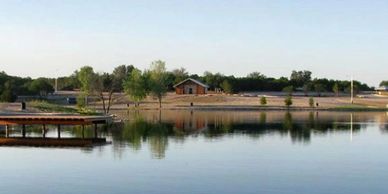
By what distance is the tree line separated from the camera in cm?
9469

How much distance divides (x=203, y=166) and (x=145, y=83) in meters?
75.5

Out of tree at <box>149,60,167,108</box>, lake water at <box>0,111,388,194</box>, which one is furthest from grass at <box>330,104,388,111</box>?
lake water at <box>0,111,388,194</box>

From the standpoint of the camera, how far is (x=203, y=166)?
27.8 m

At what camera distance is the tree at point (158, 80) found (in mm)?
106500

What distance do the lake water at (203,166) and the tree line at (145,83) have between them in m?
45.1

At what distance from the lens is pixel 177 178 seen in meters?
24.3

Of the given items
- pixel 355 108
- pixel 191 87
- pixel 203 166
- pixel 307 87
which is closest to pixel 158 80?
pixel 191 87

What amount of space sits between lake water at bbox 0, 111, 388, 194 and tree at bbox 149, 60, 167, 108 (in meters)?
63.3

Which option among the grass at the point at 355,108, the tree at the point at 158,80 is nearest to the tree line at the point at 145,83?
the tree at the point at 158,80

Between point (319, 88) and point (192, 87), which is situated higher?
point (192, 87)

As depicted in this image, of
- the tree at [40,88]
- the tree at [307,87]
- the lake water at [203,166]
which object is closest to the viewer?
the lake water at [203,166]

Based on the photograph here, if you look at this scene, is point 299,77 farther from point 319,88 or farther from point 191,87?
point 191,87

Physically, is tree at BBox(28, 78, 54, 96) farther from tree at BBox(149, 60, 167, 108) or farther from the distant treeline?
tree at BBox(149, 60, 167, 108)

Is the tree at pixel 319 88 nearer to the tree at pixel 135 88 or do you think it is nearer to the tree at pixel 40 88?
the tree at pixel 135 88
